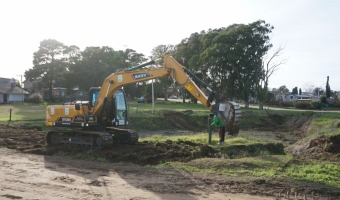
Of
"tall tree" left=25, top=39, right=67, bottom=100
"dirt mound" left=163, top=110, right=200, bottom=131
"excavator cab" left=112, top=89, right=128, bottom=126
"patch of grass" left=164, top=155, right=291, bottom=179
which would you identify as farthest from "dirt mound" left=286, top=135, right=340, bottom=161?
"tall tree" left=25, top=39, right=67, bottom=100

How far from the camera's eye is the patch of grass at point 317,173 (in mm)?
10258

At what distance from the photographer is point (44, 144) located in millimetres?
18156

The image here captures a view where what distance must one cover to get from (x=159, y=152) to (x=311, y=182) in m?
6.02

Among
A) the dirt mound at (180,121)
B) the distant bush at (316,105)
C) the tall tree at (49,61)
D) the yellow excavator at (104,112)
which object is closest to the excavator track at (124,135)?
the yellow excavator at (104,112)

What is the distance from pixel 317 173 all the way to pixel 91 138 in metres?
8.89

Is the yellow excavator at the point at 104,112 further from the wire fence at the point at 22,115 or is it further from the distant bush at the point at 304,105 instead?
the distant bush at the point at 304,105

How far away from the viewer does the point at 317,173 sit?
1107cm

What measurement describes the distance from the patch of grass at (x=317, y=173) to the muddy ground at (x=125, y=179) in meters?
0.79

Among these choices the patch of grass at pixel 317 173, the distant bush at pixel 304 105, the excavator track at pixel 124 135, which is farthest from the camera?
the distant bush at pixel 304 105

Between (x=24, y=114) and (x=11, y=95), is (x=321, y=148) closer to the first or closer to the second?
(x=24, y=114)

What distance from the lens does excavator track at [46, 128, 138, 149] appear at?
1583 cm

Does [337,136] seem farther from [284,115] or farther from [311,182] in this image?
[284,115]

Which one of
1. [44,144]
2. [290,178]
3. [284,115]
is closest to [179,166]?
[290,178]

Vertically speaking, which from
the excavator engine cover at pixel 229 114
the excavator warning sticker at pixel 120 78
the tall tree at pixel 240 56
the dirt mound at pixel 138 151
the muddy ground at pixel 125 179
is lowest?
the muddy ground at pixel 125 179
